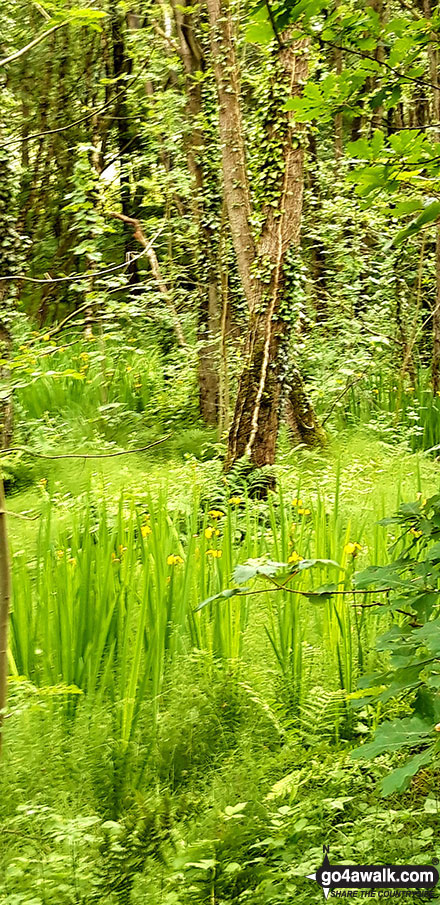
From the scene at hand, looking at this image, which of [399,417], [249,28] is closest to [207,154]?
[399,417]

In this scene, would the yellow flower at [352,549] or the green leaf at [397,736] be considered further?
the yellow flower at [352,549]

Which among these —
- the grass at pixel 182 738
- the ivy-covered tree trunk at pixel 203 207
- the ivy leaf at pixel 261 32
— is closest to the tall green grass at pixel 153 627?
the grass at pixel 182 738

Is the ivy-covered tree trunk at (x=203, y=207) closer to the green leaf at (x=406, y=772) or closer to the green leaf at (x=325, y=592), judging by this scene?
the green leaf at (x=325, y=592)

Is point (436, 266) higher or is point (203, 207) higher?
point (203, 207)

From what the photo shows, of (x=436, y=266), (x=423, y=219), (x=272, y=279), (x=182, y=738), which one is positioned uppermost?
(x=436, y=266)

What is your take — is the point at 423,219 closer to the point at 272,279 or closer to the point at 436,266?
the point at 272,279

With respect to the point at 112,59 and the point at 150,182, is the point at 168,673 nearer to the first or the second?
the point at 150,182

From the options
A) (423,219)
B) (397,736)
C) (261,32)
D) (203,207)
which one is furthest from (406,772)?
(203,207)

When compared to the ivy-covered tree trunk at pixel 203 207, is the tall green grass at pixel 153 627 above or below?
below

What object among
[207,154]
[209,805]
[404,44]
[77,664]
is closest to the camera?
[404,44]

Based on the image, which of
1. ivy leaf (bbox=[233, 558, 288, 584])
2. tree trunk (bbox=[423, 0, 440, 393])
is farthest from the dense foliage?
tree trunk (bbox=[423, 0, 440, 393])

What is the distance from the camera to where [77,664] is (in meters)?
2.11

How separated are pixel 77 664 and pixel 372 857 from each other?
0.92 metres

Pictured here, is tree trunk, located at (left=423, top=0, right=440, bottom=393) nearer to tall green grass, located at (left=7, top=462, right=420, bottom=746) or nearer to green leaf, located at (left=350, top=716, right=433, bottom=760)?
tall green grass, located at (left=7, top=462, right=420, bottom=746)
